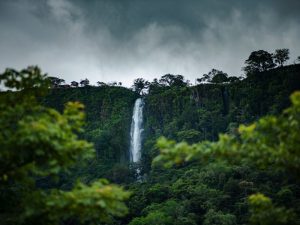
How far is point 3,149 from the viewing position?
4.93m

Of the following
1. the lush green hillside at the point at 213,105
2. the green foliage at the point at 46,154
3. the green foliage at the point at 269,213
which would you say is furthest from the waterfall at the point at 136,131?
the green foliage at the point at 46,154

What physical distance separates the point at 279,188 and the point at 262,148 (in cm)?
3163

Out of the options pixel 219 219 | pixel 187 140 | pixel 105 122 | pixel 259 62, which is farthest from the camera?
pixel 105 122

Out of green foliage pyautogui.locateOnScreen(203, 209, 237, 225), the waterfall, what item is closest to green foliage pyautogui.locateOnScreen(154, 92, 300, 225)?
green foliage pyautogui.locateOnScreen(203, 209, 237, 225)

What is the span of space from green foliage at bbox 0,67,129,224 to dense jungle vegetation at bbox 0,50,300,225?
0.7 inches

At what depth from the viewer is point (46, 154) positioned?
518cm

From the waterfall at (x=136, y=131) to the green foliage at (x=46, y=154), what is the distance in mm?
54434

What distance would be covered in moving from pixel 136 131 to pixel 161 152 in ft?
198

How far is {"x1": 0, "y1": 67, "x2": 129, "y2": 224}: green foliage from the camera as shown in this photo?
487 centimetres

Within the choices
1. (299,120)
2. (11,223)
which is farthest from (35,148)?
(299,120)

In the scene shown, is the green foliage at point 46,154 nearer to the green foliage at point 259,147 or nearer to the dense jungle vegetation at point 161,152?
the dense jungle vegetation at point 161,152

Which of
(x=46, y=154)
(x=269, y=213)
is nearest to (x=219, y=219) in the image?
(x=269, y=213)

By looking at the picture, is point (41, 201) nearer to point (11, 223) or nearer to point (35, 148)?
point (35, 148)

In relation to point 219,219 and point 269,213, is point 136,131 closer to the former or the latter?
point 219,219
